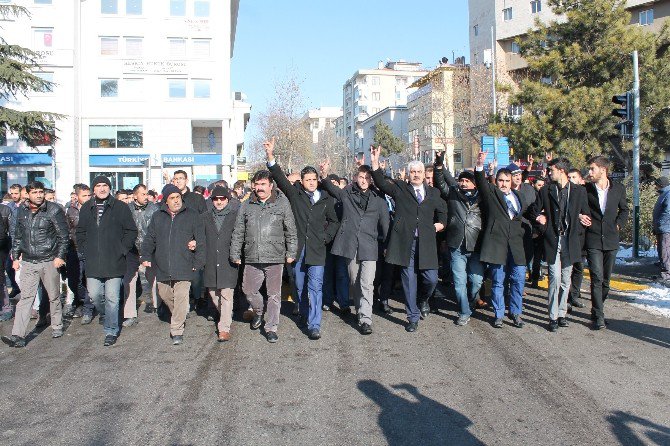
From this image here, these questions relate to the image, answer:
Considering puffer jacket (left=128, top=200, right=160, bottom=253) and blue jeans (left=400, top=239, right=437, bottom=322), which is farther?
puffer jacket (left=128, top=200, right=160, bottom=253)

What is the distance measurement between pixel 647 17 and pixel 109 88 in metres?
38.6

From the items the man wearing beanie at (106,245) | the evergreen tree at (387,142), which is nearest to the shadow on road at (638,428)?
the man wearing beanie at (106,245)

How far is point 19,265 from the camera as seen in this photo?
7785 mm

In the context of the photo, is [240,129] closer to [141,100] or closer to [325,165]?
[141,100]

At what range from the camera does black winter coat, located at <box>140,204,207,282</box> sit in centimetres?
724

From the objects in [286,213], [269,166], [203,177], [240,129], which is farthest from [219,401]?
[240,129]

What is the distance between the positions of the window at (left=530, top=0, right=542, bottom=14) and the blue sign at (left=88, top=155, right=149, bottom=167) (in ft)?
108

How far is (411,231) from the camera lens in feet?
24.9

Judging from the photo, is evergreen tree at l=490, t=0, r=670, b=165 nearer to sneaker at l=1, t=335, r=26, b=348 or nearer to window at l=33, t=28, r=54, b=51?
sneaker at l=1, t=335, r=26, b=348

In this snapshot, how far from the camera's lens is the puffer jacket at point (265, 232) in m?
7.15

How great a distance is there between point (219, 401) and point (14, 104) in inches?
1674

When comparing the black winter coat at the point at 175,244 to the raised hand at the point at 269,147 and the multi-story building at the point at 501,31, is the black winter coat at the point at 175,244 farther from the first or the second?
the multi-story building at the point at 501,31

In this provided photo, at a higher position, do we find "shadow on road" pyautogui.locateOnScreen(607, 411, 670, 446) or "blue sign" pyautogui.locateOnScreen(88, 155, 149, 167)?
"blue sign" pyautogui.locateOnScreen(88, 155, 149, 167)

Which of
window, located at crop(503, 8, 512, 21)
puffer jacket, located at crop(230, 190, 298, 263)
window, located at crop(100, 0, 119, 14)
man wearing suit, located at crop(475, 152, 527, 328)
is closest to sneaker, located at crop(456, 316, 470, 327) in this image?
man wearing suit, located at crop(475, 152, 527, 328)
